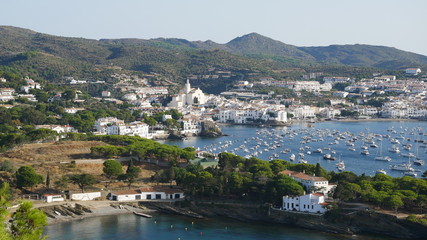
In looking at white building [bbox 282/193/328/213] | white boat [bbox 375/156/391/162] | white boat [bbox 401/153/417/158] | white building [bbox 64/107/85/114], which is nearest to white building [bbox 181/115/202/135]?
white building [bbox 64/107/85/114]

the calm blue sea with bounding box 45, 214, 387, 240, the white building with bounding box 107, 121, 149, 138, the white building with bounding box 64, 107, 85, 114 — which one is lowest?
the calm blue sea with bounding box 45, 214, 387, 240

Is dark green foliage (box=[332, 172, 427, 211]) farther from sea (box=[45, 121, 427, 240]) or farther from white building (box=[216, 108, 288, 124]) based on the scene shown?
white building (box=[216, 108, 288, 124])

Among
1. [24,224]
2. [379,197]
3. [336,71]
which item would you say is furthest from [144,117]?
[336,71]

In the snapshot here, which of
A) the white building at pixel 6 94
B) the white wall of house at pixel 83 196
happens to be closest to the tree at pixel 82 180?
the white wall of house at pixel 83 196

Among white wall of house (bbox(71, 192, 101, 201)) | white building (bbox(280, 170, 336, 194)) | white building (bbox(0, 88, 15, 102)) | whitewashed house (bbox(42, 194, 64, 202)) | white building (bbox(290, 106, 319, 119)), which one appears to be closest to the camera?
white building (bbox(280, 170, 336, 194))

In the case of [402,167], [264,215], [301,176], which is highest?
[301,176]

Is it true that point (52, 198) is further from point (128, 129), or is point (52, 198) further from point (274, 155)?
point (128, 129)

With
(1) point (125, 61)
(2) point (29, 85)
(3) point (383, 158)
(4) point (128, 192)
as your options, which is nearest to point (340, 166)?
(3) point (383, 158)

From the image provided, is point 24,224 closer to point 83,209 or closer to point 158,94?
point 83,209
